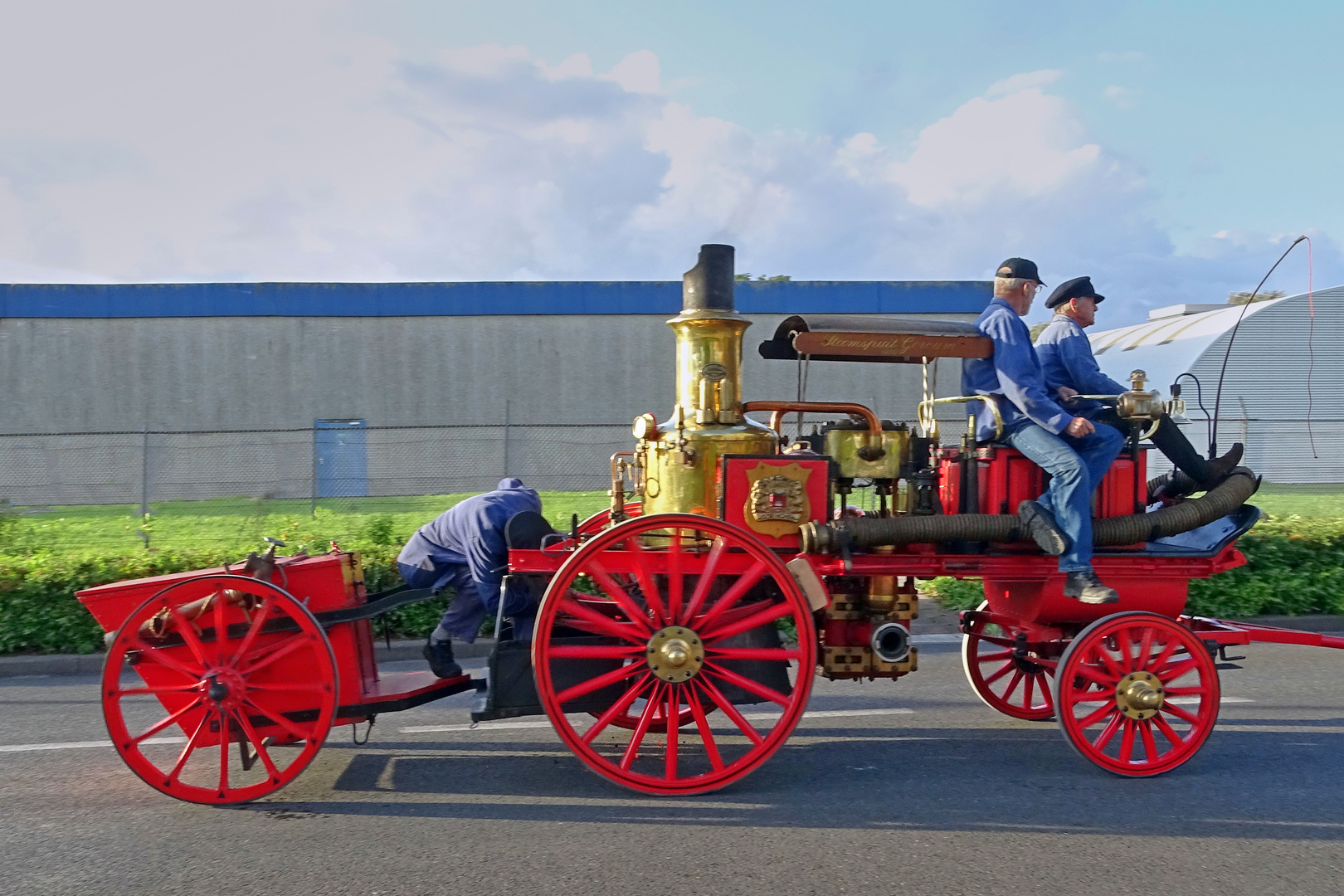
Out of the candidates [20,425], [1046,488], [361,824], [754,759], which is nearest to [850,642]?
[754,759]

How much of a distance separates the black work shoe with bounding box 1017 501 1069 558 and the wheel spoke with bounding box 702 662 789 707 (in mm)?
1279

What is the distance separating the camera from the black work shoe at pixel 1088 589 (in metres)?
4.48

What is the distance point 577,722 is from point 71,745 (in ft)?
8.24

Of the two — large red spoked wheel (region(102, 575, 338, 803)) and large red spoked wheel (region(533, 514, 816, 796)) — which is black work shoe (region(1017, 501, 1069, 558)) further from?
large red spoked wheel (region(102, 575, 338, 803))

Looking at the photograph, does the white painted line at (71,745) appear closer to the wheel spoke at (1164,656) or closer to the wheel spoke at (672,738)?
the wheel spoke at (672,738)

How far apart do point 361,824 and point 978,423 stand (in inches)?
126

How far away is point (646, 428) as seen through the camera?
4730mm

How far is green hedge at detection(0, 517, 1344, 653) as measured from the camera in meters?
7.31

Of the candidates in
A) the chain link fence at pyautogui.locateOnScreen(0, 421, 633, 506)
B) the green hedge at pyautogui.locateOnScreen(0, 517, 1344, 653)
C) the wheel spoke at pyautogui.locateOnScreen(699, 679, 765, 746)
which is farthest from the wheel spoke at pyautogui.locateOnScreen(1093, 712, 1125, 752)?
the chain link fence at pyautogui.locateOnScreen(0, 421, 633, 506)

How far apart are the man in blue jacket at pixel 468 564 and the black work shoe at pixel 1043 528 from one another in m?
2.16

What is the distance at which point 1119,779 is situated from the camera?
4.62 metres

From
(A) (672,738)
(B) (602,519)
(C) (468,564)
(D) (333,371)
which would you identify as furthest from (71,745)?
(D) (333,371)

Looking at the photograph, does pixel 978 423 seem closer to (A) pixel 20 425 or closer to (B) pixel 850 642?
(B) pixel 850 642

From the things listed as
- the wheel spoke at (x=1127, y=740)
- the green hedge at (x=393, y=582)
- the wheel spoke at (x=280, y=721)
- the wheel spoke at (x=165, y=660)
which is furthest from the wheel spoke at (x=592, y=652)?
the green hedge at (x=393, y=582)
